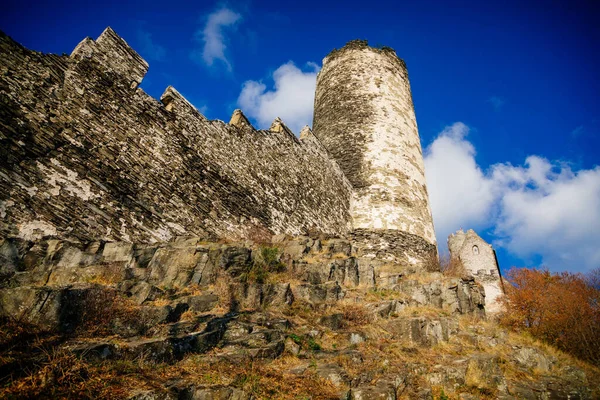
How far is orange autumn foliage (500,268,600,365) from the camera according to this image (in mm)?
9570

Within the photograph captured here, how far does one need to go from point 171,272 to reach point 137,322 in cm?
172

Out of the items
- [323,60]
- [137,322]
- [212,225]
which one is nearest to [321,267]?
[212,225]

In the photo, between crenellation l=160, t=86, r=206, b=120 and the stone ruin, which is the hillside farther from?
crenellation l=160, t=86, r=206, b=120

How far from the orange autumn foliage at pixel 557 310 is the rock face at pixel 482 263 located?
909mm

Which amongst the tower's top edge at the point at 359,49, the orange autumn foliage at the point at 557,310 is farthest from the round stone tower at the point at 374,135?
the orange autumn foliage at the point at 557,310

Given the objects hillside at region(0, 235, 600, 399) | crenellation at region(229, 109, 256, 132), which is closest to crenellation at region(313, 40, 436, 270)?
crenellation at region(229, 109, 256, 132)

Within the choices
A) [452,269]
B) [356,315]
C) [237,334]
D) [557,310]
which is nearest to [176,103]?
[237,334]

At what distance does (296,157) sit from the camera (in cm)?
1377

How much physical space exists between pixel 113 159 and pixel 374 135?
12.6m

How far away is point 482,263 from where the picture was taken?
2681cm

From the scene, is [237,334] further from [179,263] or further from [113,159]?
[113,159]

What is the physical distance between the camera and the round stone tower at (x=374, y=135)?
619 inches

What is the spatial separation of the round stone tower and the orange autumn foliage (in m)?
5.42

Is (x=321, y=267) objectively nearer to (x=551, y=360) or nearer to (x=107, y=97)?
(x=551, y=360)
